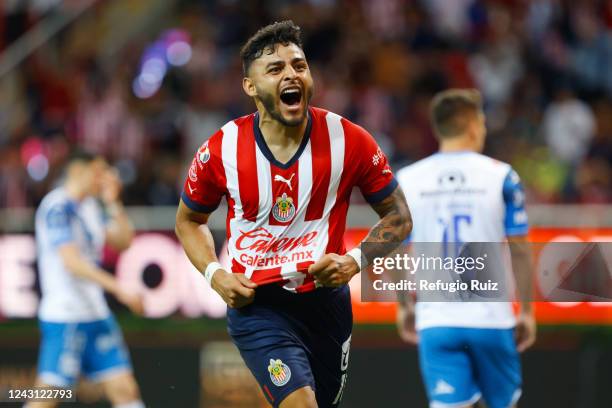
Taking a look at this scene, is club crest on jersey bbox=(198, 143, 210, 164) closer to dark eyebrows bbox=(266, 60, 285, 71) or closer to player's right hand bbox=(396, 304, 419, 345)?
dark eyebrows bbox=(266, 60, 285, 71)

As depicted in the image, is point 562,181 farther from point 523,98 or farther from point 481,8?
point 481,8

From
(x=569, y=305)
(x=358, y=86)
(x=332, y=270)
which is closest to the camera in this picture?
(x=332, y=270)

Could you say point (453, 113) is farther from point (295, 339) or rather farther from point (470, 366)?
point (295, 339)

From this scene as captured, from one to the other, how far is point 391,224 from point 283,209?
0.57 meters

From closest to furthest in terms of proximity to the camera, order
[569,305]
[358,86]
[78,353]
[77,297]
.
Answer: [78,353]
[77,297]
[569,305]
[358,86]

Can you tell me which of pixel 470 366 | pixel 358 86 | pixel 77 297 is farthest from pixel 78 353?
pixel 358 86

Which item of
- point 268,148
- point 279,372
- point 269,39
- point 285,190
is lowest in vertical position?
point 279,372

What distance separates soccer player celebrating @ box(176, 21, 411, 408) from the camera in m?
5.84

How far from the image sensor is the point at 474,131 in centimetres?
748

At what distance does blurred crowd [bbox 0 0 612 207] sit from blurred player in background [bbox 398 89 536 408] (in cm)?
489

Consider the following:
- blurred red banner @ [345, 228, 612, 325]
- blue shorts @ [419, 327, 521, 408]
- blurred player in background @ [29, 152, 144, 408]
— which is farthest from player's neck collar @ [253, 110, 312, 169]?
blurred red banner @ [345, 228, 612, 325]

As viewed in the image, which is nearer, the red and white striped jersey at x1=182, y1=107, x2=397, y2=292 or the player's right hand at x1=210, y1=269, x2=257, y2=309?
the player's right hand at x1=210, y1=269, x2=257, y2=309

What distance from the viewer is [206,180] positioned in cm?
600

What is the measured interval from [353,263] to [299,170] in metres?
0.56
